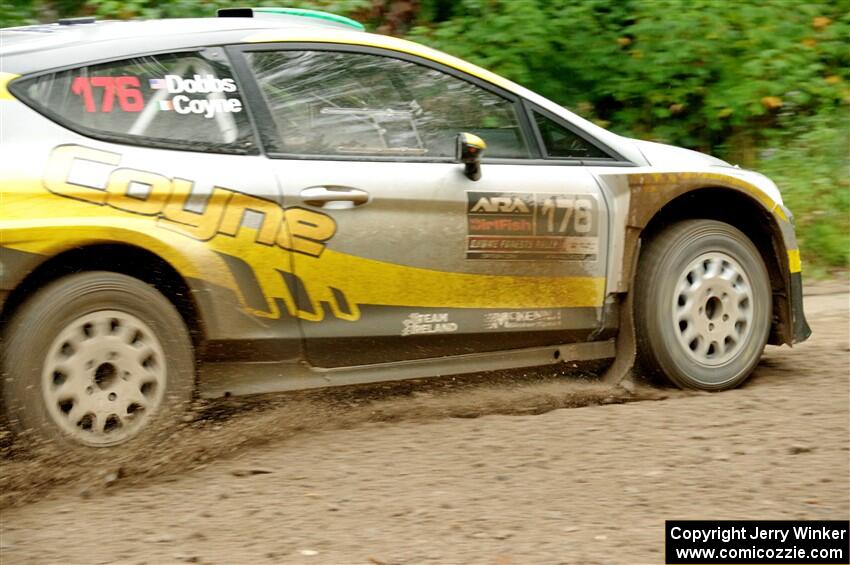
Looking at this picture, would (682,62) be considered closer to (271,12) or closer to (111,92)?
(271,12)

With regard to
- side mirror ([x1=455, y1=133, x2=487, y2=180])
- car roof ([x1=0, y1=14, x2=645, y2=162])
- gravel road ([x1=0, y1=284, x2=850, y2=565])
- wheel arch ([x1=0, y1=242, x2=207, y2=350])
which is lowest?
gravel road ([x1=0, y1=284, x2=850, y2=565])

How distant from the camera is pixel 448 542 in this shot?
12.3ft

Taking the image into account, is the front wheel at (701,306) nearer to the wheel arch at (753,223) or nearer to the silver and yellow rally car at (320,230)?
the silver and yellow rally car at (320,230)

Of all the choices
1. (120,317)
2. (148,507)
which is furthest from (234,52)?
(148,507)

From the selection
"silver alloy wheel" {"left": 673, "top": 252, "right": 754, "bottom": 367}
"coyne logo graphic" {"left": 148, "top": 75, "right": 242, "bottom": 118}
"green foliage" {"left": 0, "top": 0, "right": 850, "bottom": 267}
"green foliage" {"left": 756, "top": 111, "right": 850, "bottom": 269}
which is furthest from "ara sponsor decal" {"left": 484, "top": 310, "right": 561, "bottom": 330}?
"green foliage" {"left": 0, "top": 0, "right": 850, "bottom": 267}

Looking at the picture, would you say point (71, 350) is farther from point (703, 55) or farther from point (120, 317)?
point (703, 55)

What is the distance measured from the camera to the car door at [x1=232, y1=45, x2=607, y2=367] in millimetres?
4859

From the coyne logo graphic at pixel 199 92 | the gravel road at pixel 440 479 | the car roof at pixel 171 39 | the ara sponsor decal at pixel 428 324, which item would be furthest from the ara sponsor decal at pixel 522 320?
the coyne logo graphic at pixel 199 92

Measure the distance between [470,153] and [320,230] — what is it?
28.5 inches

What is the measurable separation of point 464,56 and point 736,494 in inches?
221

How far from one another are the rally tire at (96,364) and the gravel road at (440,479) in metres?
0.12

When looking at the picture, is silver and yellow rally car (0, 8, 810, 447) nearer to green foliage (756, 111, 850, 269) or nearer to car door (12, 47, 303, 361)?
car door (12, 47, 303, 361)

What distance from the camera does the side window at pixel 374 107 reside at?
4.92 m

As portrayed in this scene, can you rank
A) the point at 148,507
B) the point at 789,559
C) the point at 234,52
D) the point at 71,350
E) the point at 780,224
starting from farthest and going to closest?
the point at 780,224
the point at 234,52
the point at 71,350
the point at 148,507
the point at 789,559
